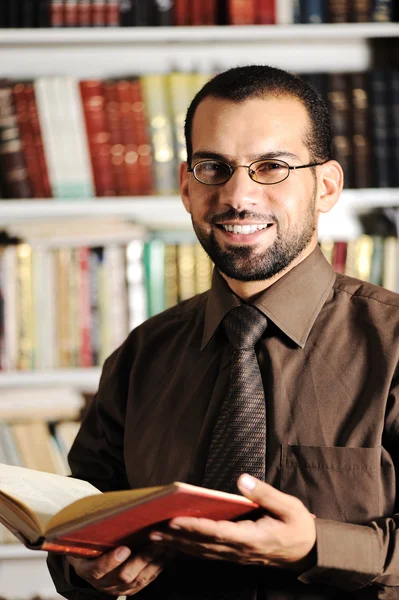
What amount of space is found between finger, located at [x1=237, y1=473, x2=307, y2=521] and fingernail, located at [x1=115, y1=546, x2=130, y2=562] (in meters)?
0.21

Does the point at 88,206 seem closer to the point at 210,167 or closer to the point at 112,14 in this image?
the point at 112,14

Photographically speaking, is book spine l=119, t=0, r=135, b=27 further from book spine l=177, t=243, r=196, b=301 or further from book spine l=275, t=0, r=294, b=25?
book spine l=177, t=243, r=196, b=301

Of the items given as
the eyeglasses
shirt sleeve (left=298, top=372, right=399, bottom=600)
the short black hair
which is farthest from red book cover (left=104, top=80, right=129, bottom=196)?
shirt sleeve (left=298, top=372, right=399, bottom=600)

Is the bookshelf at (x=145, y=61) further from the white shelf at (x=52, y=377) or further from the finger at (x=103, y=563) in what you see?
the finger at (x=103, y=563)

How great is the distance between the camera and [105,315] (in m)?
1.98

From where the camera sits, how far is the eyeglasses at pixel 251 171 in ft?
3.97

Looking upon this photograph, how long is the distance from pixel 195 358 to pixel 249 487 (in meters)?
0.45

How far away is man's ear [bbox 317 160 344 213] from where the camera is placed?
4.23 feet

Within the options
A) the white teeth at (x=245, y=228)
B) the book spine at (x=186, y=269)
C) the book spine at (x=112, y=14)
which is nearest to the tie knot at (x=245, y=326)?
the white teeth at (x=245, y=228)

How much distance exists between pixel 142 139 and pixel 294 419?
105 centimetres

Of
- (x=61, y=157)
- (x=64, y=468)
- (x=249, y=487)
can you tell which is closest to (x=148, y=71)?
(x=61, y=157)

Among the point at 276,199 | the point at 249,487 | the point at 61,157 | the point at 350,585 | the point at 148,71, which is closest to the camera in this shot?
the point at 249,487

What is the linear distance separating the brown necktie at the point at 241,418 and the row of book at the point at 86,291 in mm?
768

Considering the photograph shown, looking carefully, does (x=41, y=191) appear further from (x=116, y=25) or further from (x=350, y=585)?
(x=350, y=585)
